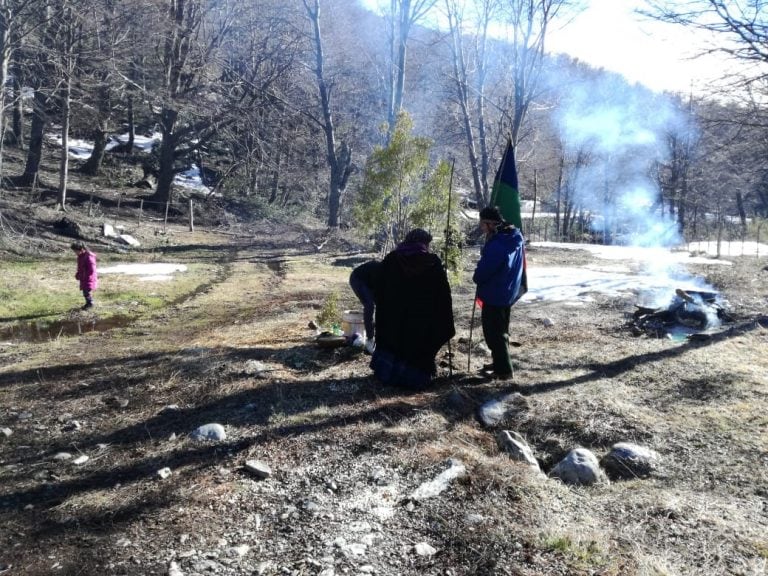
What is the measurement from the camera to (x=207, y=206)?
29.1 metres

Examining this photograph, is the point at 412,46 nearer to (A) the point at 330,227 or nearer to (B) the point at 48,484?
(A) the point at 330,227

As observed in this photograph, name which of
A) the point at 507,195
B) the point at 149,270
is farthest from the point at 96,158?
the point at 507,195

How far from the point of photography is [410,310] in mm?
5699

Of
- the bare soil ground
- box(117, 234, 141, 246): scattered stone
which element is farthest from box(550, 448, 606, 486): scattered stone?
box(117, 234, 141, 246): scattered stone

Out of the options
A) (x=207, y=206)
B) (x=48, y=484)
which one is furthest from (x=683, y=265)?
(x=207, y=206)

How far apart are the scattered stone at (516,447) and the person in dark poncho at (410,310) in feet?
4.14

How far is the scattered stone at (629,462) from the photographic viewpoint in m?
4.36

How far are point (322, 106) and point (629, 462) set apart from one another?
25249mm

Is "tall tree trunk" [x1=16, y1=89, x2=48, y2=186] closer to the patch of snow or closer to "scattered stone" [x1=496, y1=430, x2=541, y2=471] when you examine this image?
the patch of snow

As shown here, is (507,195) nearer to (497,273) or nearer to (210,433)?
(497,273)

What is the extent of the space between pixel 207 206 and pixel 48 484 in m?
26.6

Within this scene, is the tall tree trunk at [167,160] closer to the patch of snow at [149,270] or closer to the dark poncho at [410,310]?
the patch of snow at [149,270]

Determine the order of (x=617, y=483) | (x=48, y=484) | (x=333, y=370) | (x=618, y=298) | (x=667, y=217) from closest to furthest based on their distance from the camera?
(x=48, y=484) → (x=617, y=483) → (x=333, y=370) → (x=618, y=298) → (x=667, y=217)

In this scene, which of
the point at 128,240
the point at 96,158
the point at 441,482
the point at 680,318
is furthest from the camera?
the point at 96,158
